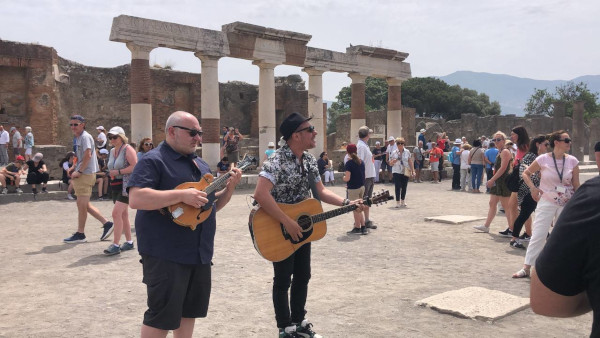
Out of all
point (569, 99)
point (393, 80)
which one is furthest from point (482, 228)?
point (569, 99)

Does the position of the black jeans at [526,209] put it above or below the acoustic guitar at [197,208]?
below

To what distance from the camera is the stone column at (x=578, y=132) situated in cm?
3444

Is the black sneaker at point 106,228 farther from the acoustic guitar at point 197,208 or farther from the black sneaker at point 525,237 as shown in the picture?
the black sneaker at point 525,237

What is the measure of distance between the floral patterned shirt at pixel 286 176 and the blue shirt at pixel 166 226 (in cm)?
87

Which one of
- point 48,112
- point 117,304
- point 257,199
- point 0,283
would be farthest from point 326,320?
point 48,112

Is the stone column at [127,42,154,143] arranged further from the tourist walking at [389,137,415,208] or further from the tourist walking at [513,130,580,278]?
the tourist walking at [513,130,580,278]

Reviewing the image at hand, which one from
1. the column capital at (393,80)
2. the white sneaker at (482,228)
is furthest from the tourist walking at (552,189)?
the column capital at (393,80)

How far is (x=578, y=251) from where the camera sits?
150 cm

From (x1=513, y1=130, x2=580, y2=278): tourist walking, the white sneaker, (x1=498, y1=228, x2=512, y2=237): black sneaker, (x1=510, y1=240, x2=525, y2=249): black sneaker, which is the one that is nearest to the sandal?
(x1=513, y1=130, x2=580, y2=278): tourist walking

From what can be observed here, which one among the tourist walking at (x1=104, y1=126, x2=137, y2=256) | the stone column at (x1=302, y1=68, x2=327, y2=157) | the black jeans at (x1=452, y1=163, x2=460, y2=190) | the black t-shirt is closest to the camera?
the black t-shirt

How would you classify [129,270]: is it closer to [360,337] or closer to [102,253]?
[102,253]

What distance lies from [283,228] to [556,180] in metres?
3.58

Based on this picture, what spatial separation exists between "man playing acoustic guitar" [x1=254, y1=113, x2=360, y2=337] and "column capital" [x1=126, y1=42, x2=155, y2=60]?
12.3 meters

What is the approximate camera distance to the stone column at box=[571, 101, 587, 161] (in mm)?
34438
